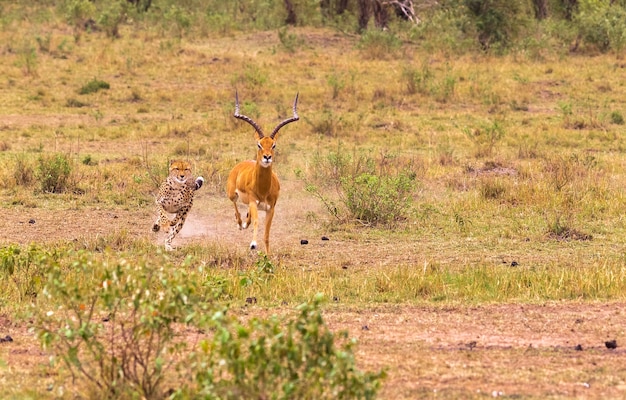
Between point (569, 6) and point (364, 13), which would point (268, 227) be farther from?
point (569, 6)

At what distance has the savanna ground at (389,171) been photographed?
628 cm

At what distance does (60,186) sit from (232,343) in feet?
25.2

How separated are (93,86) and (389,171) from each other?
7.74m

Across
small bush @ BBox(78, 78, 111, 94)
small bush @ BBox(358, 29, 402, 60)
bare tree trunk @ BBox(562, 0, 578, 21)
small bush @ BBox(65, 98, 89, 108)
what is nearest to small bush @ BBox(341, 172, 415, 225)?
small bush @ BBox(65, 98, 89, 108)

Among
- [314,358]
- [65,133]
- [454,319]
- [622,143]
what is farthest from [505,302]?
[65,133]

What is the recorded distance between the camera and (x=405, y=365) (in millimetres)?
5812

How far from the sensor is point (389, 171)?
12.6 meters

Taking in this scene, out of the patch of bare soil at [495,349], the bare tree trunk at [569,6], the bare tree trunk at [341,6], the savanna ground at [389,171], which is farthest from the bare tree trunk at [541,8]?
the patch of bare soil at [495,349]

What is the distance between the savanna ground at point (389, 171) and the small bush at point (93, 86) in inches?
7.9

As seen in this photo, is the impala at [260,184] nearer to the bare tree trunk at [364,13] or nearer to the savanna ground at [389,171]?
the savanna ground at [389,171]

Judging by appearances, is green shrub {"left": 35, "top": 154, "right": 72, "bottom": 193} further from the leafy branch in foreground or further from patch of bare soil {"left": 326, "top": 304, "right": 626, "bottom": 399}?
the leafy branch in foreground

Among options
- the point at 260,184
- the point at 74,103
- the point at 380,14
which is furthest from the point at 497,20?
the point at 260,184

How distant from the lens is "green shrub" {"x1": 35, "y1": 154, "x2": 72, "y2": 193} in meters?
11.7

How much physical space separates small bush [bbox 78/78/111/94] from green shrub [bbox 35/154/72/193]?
6.79 metres
